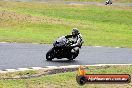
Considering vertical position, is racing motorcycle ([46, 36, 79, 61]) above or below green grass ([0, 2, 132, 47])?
above

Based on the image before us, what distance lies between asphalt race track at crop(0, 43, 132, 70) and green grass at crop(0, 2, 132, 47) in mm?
3413

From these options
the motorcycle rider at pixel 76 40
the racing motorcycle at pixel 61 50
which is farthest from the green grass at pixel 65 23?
the motorcycle rider at pixel 76 40

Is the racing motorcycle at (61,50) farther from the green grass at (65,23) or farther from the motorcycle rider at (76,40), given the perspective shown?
the green grass at (65,23)

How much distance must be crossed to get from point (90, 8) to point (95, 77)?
46976mm

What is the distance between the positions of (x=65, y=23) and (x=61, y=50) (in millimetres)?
23203

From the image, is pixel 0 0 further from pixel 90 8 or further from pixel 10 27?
pixel 10 27

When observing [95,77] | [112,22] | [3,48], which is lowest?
[112,22]

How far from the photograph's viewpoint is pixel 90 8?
5759 cm

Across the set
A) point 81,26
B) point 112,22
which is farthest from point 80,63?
point 112,22

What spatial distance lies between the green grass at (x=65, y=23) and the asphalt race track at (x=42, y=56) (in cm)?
341

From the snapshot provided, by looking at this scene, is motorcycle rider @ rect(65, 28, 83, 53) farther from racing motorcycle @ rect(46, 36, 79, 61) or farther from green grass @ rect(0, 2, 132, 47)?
green grass @ rect(0, 2, 132, 47)

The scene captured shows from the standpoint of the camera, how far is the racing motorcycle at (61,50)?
20.5 m

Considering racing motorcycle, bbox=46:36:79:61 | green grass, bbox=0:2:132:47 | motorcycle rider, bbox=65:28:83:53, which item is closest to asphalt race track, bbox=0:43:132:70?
racing motorcycle, bbox=46:36:79:61

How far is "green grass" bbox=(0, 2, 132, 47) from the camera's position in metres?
32.9
